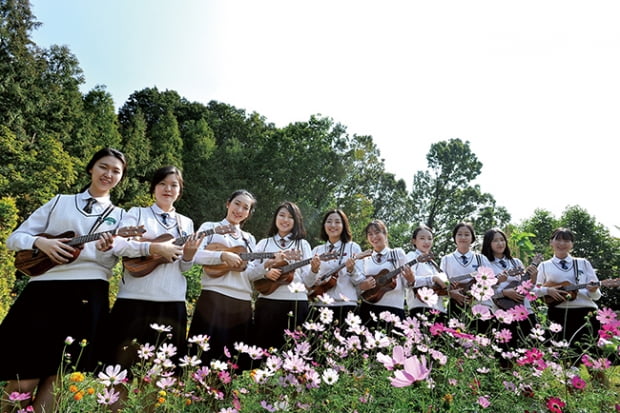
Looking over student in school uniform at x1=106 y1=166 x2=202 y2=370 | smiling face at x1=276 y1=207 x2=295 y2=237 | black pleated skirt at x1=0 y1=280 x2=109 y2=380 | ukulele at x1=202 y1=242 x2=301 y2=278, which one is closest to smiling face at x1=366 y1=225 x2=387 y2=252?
smiling face at x1=276 y1=207 x2=295 y2=237

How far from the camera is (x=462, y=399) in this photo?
6.11 feet

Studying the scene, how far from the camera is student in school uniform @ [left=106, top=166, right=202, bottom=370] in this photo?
3.01 metres

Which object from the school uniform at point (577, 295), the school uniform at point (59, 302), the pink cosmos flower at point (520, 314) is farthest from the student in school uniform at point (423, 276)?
the school uniform at point (59, 302)

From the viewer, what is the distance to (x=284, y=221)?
178 inches

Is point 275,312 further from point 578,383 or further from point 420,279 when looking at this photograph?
point 578,383

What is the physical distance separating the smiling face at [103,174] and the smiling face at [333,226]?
2596 millimetres

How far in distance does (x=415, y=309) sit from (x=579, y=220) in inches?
1142

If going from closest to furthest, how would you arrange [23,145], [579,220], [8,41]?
[23,145]
[8,41]
[579,220]

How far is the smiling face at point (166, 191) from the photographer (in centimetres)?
350

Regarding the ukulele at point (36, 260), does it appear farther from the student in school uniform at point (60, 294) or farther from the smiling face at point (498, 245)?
the smiling face at point (498, 245)

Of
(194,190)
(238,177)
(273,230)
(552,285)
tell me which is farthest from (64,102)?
(552,285)

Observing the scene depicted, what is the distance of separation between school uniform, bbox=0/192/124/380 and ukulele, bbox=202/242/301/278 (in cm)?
95

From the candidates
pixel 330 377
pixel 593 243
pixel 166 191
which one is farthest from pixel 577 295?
pixel 593 243

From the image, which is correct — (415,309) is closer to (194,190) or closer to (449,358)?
(449,358)
